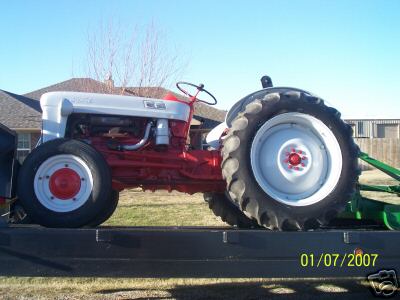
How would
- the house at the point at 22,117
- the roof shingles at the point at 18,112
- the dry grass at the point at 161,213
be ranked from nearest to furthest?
the dry grass at the point at 161,213, the house at the point at 22,117, the roof shingles at the point at 18,112

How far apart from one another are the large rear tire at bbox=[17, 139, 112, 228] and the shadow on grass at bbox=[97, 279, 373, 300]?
1.65 meters

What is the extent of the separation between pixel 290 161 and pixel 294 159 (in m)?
0.04

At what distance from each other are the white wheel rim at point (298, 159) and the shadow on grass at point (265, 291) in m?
1.61

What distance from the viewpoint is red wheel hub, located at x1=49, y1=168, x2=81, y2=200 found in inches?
158

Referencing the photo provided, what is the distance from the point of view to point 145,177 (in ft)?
15.1

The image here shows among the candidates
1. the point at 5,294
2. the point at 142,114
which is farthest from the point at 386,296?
the point at 5,294

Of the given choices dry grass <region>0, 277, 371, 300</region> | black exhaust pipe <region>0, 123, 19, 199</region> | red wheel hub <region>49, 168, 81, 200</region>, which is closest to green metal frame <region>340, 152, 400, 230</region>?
dry grass <region>0, 277, 371, 300</region>

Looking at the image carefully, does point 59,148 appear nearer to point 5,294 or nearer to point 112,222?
point 5,294

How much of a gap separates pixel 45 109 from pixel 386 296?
361 centimetres

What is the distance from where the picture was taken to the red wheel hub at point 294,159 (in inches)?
162

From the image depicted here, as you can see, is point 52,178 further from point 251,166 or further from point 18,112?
point 18,112

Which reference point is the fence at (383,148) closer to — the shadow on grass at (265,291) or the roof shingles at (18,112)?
the roof shingles at (18,112)

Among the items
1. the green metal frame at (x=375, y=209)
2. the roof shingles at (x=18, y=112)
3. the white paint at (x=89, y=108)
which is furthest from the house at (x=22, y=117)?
the green metal frame at (x=375, y=209)

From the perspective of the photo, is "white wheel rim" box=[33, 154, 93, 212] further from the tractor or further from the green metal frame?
the green metal frame
